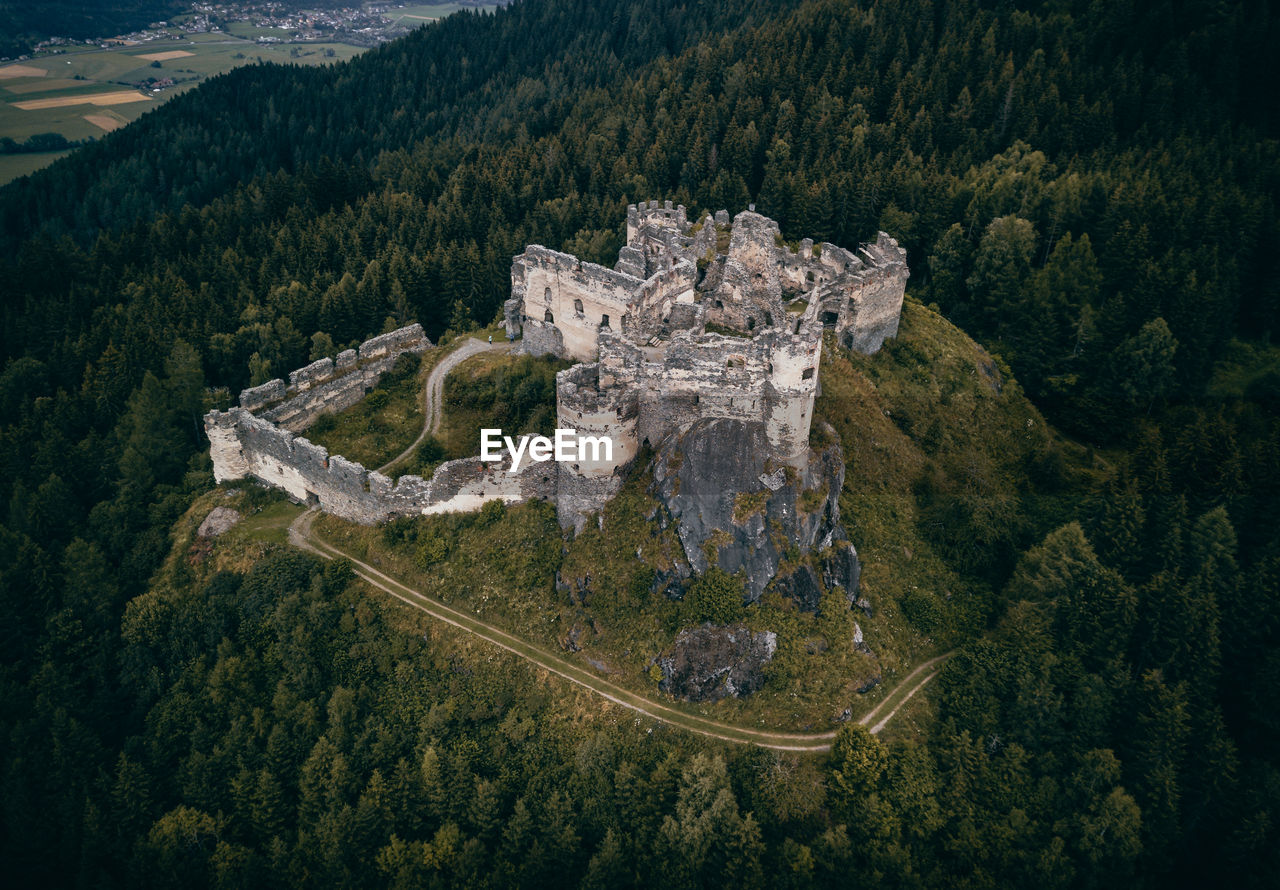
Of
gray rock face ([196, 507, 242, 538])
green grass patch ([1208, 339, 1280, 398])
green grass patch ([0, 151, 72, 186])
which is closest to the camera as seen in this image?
gray rock face ([196, 507, 242, 538])

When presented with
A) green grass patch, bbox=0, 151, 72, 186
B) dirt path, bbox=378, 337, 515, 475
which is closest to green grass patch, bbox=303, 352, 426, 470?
dirt path, bbox=378, 337, 515, 475

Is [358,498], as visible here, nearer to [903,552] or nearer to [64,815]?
[64,815]

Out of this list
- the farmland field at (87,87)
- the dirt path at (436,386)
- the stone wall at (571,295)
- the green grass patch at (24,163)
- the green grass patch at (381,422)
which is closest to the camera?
the stone wall at (571,295)

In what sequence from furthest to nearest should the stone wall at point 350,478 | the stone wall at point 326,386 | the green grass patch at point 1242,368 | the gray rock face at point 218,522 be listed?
the green grass patch at point 1242,368
the stone wall at point 326,386
the gray rock face at point 218,522
the stone wall at point 350,478

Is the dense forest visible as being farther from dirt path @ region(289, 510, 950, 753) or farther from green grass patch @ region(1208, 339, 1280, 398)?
dirt path @ region(289, 510, 950, 753)

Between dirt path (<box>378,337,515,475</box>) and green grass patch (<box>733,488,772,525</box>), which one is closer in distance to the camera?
green grass patch (<box>733,488,772,525</box>)

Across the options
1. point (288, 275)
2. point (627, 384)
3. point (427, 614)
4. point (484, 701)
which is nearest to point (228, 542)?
point (427, 614)

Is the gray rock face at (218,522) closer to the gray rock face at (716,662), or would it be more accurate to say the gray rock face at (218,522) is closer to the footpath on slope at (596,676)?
the footpath on slope at (596,676)

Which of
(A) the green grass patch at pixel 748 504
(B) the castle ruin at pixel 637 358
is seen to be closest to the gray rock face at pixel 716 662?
(A) the green grass patch at pixel 748 504
